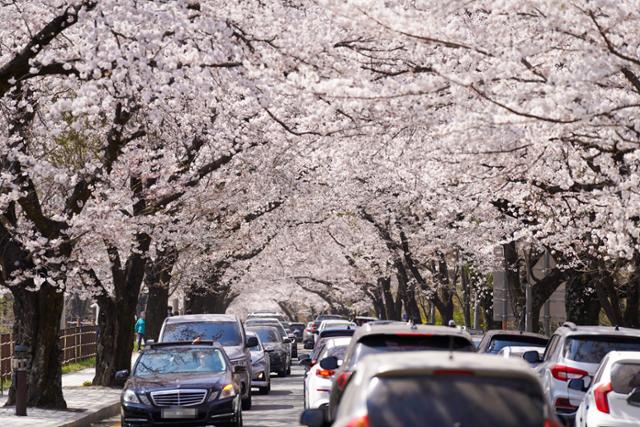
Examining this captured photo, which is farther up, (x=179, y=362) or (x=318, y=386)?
(x=179, y=362)

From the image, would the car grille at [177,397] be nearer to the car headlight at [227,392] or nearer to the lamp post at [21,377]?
the car headlight at [227,392]

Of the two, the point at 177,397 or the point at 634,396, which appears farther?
the point at 177,397

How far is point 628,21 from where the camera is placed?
12.0 m

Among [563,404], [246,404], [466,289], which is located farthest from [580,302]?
[563,404]

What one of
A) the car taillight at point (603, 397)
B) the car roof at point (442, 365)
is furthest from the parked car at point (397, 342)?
the car roof at point (442, 365)

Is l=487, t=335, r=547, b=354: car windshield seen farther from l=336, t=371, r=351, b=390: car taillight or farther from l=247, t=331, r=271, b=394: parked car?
l=336, t=371, r=351, b=390: car taillight

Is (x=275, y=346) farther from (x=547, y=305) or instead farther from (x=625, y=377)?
(x=625, y=377)

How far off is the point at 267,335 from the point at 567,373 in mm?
22663

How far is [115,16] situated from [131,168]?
11857mm

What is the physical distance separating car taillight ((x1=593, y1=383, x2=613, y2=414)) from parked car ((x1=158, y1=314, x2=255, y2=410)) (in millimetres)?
11698

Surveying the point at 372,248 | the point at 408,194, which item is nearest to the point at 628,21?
the point at 408,194

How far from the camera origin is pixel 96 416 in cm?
2191

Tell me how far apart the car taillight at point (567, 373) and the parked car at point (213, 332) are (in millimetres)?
9181

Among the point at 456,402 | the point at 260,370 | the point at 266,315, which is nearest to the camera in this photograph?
the point at 456,402
